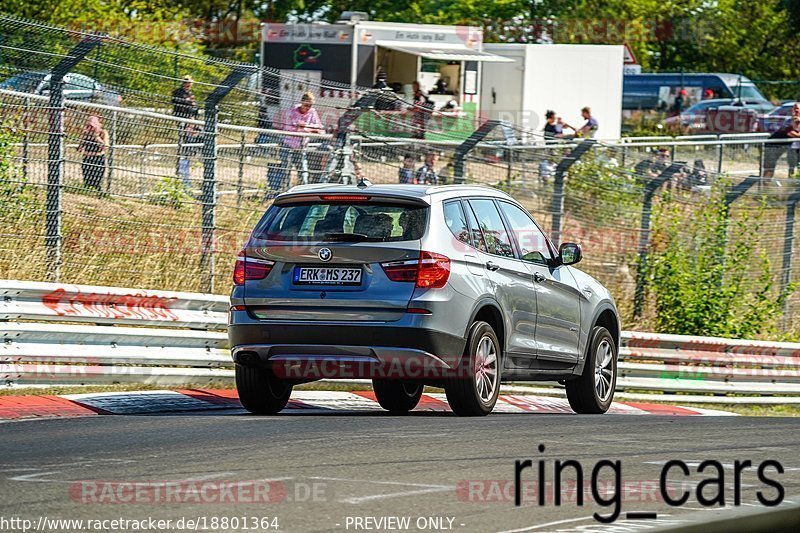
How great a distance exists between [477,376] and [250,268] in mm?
1793

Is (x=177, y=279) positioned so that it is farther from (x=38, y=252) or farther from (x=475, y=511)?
(x=475, y=511)

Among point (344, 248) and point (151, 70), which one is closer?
point (344, 248)

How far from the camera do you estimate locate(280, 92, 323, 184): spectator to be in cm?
1574

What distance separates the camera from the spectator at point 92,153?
1372 cm

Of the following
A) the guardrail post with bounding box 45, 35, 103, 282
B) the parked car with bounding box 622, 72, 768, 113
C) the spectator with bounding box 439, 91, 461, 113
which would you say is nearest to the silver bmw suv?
the guardrail post with bounding box 45, 35, 103, 282

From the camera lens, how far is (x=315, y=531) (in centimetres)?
621

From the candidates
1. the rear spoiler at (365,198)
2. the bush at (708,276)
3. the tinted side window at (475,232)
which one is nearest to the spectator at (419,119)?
the bush at (708,276)

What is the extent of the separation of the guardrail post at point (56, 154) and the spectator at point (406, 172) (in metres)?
4.60

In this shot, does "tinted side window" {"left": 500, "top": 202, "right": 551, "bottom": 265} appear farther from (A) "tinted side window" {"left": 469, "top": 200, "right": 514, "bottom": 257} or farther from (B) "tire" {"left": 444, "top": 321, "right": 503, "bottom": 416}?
(B) "tire" {"left": 444, "top": 321, "right": 503, "bottom": 416}

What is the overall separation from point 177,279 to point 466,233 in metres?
4.94

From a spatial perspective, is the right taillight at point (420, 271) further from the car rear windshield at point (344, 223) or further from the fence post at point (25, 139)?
the fence post at point (25, 139)

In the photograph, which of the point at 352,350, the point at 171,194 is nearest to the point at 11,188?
the point at 171,194

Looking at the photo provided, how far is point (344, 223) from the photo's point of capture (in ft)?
34.2

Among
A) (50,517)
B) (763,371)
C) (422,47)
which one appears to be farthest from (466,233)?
(422,47)
